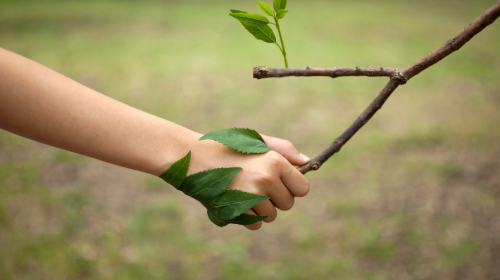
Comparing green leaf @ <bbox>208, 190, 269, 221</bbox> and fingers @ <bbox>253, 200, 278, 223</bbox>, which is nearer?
green leaf @ <bbox>208, 190, 269, 221</bbox>

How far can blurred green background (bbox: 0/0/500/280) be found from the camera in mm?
2674

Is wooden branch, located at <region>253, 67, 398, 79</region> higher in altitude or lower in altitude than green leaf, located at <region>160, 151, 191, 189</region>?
higher

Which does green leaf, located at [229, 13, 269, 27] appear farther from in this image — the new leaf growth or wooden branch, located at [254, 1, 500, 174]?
wooden branch, located at [254, 1, 500, 174]

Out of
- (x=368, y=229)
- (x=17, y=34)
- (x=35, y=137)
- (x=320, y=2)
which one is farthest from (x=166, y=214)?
(x=320, y=2)

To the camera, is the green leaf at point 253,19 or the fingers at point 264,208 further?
the fingers at point 264,208

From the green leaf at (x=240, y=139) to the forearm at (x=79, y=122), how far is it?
14cm

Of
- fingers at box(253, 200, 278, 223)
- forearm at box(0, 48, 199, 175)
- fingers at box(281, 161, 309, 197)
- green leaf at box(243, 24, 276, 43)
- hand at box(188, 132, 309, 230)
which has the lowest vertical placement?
forearm at box(0, 48, 199, 175)

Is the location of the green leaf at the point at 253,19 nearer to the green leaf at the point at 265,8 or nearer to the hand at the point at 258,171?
the green leaf at the point at 265,8

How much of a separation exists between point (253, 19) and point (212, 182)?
0.49 m

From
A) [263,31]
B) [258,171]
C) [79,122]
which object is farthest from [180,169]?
[263,31]

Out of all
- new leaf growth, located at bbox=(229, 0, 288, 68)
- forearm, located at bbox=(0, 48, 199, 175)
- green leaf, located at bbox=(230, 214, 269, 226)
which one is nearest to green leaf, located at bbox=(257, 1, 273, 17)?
new leaf growth, located at bbox=(229, 0, 288, 68)

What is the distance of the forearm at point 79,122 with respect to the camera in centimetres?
95

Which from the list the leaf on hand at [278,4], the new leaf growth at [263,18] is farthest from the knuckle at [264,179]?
the leaf on hand at [278,4]

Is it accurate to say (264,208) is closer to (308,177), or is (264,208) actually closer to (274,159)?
(274,159)
